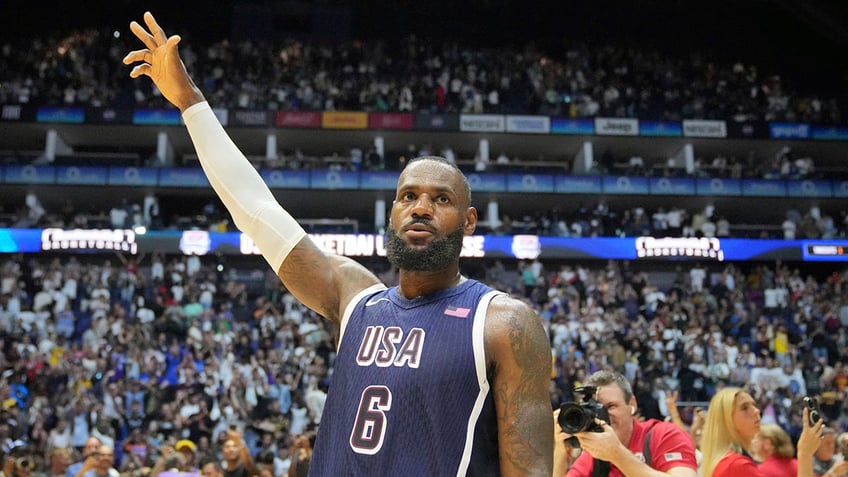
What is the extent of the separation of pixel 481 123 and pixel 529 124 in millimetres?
1758

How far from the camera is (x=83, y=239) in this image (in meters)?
24.3

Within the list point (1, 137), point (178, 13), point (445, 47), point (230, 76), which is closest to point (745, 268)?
point (445, 47)

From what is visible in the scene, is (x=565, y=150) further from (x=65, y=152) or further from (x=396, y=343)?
(x=396, y=343)

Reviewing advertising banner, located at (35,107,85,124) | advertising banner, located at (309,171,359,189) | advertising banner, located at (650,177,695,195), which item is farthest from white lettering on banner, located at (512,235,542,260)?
advertising banner, located at (35,107,85,124)

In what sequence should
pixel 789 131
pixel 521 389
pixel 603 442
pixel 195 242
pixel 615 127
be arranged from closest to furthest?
pixel 521 389 → pixel 603 442 → pixel 195 242 → pixel 615 127 → pixel 789 131

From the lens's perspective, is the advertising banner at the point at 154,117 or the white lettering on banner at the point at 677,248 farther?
the advertising banner at the point at 154,117

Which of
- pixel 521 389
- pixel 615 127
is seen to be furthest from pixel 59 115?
pixel 521 389

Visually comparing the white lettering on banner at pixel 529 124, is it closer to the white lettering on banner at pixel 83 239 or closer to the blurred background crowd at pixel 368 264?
the blurred background crowd at pixel 368 264

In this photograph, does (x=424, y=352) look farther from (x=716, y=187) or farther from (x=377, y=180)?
(x=716, y=187)

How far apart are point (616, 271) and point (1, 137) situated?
22.1 metres

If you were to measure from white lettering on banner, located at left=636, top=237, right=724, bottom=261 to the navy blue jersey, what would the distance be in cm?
2444

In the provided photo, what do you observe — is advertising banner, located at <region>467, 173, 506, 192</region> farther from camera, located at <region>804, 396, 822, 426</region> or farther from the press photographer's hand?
the press photographer's hand

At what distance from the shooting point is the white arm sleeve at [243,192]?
2607 mm

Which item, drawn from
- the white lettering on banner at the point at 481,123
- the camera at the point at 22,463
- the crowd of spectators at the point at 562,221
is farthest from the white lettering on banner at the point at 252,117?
the camera at the point at 22,463
